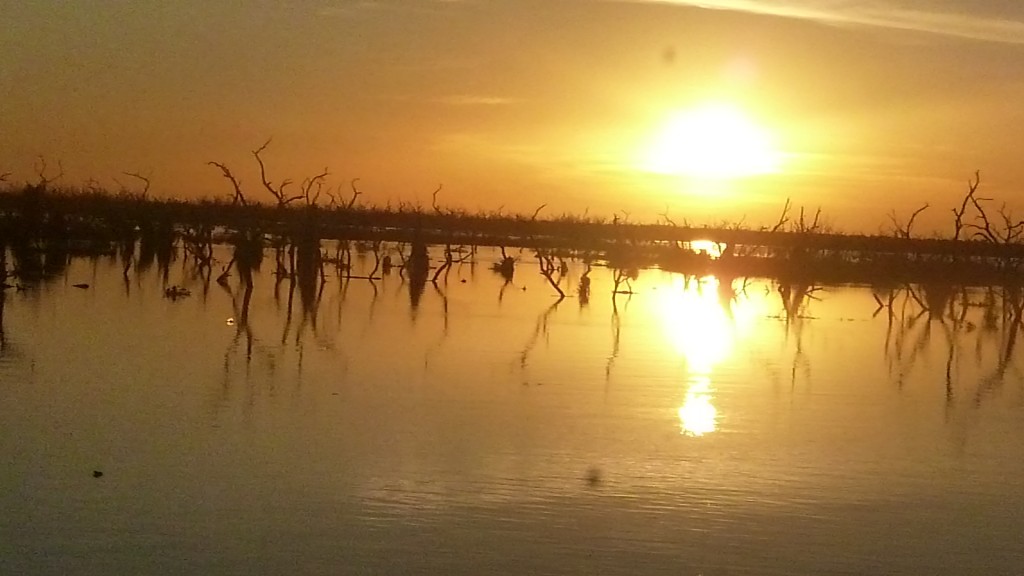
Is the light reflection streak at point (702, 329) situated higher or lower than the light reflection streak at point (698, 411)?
higher

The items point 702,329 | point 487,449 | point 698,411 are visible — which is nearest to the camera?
point 487,449

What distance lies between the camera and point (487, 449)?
979 centimetres

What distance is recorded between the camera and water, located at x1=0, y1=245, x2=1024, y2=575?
287 inches

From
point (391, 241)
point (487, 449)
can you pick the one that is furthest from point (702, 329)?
point (391, 241)

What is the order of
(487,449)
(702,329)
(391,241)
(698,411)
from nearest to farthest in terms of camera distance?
1. (487,449)
2. (698,411)
3. (702,329)
4. (391,241)

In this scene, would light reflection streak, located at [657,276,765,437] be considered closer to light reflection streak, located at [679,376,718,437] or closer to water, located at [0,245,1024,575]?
light reflection streak, located at [679,376,718,437]

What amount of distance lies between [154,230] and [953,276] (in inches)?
878

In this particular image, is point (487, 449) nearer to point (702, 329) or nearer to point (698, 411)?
point (698, 411)

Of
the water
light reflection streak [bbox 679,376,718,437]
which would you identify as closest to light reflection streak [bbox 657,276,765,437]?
light reflection streak [bbox 679,376,718,437]

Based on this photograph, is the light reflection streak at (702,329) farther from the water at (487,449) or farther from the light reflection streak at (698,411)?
the water at (487,449)

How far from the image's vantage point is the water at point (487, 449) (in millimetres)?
7301

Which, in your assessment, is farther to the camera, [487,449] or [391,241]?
[391,241]

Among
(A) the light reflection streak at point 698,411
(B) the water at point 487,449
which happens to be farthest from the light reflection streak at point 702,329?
(B) the water at point 487,449

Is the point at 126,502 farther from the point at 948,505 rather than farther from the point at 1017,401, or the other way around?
the point at 1017,401
